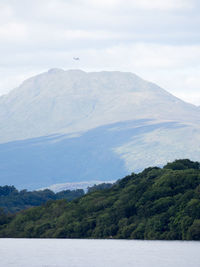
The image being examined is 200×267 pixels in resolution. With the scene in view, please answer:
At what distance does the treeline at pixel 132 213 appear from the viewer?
130050 millimetres

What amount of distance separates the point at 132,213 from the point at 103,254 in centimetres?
4089

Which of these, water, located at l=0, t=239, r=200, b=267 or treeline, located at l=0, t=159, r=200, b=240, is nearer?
water, located at l=0, t=239, r=200, b=267

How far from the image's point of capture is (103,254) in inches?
4090

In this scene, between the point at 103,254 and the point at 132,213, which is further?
the point at 132,213

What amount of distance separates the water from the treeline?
8301 millimetres

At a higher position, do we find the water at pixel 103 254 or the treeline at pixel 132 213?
the treeline at pixel 132 213

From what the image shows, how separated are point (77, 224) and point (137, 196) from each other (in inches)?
515

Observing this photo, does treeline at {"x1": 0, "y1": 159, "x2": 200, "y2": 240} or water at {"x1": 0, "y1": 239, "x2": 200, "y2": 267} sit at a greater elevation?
treeline at {"x1": 0, "y1": 159, "x2": 200, "y2": 240}

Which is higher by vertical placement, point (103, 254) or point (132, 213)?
point (132, 213)

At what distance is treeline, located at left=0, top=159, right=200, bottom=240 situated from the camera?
5120 inches

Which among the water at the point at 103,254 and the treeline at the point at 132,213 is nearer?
the water at the point at 103,254

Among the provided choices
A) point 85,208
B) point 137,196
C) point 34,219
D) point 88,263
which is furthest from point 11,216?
point 88,263

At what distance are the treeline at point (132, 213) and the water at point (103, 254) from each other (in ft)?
27.2

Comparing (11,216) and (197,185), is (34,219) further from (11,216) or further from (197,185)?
(197,185)
